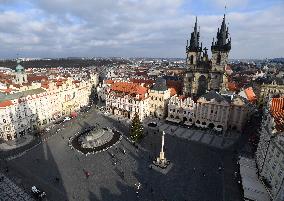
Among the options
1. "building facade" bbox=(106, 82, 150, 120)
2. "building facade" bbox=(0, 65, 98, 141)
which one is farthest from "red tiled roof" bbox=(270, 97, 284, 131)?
"building facade" bbox=(0, 65, 98, 141)


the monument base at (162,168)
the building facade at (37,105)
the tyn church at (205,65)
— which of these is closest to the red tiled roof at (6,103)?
the building facade at (37,105)

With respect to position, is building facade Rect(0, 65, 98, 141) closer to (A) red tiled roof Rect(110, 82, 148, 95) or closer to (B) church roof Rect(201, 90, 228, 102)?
(A) red tiled roof Rect(110, 82, 148, 95)

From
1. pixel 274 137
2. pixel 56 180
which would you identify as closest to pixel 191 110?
pixel 274 137

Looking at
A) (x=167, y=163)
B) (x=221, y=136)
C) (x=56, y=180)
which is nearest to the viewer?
(x=56, y=180)

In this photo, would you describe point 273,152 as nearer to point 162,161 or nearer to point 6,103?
point 162,161

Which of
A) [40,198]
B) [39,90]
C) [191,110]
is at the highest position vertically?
[39,90]

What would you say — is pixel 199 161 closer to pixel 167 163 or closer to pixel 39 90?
pixel 167 163
